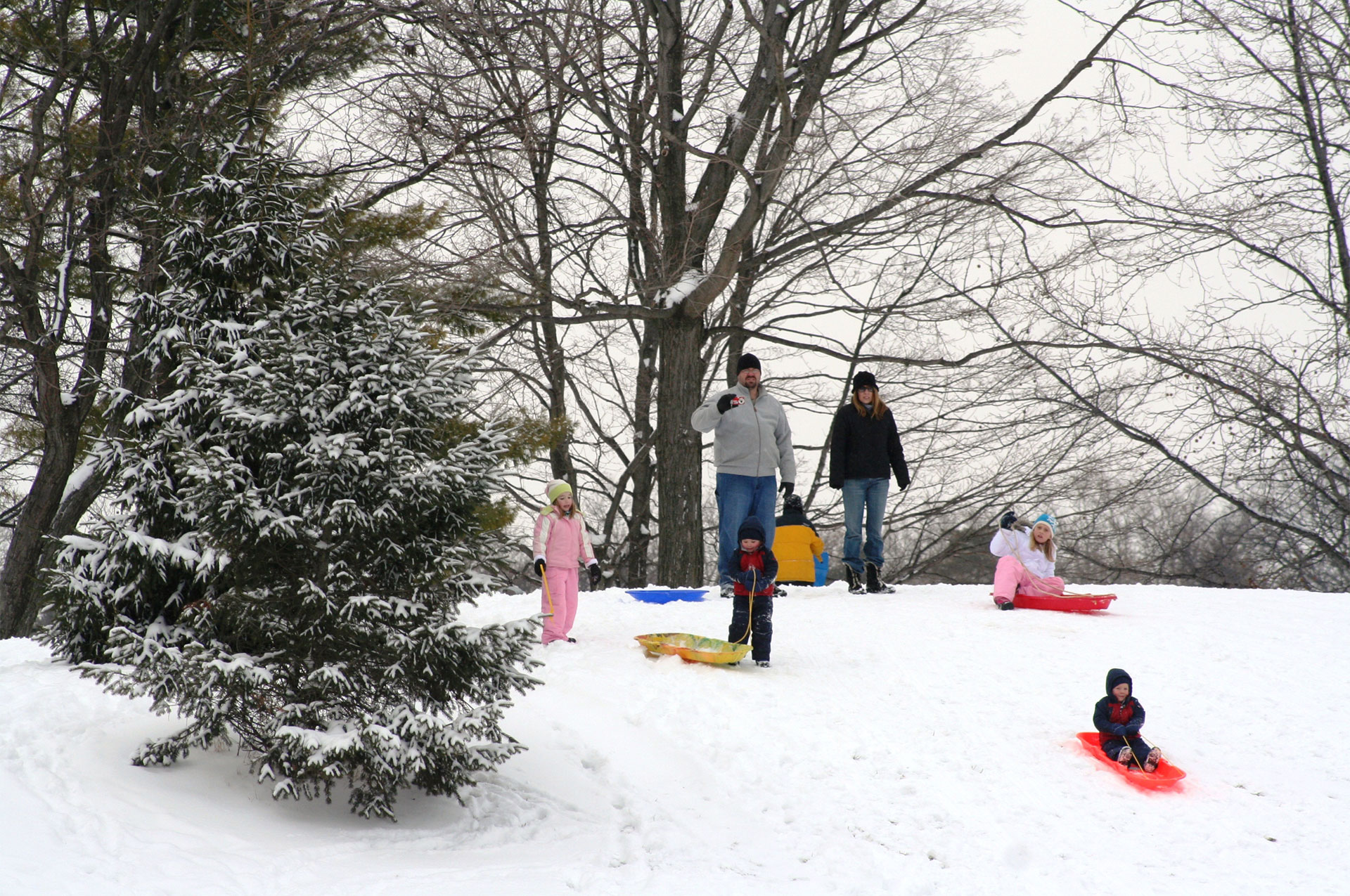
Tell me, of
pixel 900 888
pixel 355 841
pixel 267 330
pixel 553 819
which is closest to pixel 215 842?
pixel 355 841

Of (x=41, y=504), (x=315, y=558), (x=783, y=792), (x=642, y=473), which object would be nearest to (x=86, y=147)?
(x=41, y=504)

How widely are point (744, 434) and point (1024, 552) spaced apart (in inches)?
114

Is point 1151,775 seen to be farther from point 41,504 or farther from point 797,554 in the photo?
point 41,504

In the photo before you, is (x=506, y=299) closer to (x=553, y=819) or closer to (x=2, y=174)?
(x=2, y=174)

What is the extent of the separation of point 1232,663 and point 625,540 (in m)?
13.5

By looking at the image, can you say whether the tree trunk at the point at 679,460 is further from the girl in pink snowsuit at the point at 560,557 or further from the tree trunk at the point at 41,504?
the tree trunk at the point at 41,504

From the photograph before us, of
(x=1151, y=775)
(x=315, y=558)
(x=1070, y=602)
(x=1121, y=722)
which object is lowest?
(x=1151, y=775)

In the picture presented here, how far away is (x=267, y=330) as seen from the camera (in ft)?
14.4

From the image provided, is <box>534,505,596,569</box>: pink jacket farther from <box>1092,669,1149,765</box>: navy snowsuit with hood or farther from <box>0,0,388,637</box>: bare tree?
<box>0,0,388,637</box>: bare tree

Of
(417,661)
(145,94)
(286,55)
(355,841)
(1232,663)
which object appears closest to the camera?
(355,841)

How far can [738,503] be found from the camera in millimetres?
9086

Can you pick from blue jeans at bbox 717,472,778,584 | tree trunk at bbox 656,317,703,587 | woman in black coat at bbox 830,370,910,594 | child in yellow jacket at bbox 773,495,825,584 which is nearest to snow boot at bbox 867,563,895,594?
woman in black coat at bbox 830,370,910,594

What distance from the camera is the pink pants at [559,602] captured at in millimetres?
7324

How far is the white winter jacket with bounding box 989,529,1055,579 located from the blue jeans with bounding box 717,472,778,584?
2.17m
